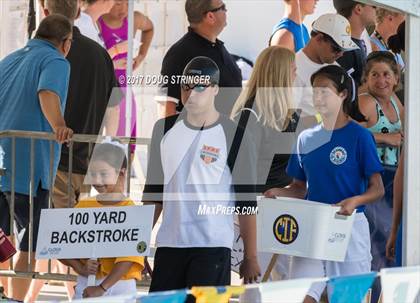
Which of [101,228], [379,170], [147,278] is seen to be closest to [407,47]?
[379,170]

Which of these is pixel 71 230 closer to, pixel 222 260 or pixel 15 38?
pixel 222 260

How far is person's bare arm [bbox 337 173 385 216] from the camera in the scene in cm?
617

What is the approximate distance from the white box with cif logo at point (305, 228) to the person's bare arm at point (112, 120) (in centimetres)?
158

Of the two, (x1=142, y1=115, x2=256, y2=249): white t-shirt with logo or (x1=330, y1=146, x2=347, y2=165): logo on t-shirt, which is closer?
(x1=142, y1=115, x2=256, y2=249): white t-shirt with logo

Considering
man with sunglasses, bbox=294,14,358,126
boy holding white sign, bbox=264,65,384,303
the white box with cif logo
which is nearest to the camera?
the white box with cif logo

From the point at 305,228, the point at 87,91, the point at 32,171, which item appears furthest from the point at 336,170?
the point at 87,91

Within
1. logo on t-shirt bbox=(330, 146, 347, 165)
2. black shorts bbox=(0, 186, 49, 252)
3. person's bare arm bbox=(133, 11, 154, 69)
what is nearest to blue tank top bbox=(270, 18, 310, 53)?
logo on t-shirt bbox=(330, 146, 347, 165)

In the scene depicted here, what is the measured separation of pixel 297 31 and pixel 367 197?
107 cm

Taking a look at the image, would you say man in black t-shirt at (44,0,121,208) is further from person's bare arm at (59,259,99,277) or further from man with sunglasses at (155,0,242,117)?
person's bare arm at (59,259,99,277)

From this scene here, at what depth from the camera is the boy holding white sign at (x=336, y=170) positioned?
246 inches

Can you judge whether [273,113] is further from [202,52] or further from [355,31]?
[355,31]

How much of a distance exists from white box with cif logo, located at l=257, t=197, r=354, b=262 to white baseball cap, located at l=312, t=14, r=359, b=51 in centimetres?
99

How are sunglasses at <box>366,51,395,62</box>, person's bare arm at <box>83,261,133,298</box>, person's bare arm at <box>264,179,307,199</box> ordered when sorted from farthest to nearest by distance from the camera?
sunglasses at <box>366,51,395,62</box>, person's bare arm at <box>264,179,307,199</box>, person's bare arm at <box>83,261,133,298</box>

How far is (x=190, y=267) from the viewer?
19.3 ft
